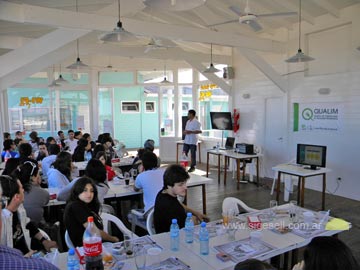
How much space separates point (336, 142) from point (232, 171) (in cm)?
300

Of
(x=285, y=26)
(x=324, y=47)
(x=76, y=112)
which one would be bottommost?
(x=76, y=112)

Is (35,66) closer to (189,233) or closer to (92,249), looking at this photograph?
(189,233)

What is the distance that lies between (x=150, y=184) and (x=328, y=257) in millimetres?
2566

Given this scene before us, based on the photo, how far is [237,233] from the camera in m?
2.62

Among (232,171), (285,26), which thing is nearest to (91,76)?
(232,171)

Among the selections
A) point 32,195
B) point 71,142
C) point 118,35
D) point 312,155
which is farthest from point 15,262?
point 71,142

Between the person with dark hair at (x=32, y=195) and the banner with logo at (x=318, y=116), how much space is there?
18.1ft

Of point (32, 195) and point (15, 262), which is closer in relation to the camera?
point (15, 262)

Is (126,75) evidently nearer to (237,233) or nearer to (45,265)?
(237,233)

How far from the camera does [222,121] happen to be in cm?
886

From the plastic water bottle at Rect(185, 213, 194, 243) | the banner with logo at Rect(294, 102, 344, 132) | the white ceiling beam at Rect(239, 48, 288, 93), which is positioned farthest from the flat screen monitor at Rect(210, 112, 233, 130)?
the plastic water bottle at Rect(185, 213, 194, 243)

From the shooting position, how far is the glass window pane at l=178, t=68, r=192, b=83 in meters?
10.7

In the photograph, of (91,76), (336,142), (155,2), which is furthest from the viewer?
(91,76)

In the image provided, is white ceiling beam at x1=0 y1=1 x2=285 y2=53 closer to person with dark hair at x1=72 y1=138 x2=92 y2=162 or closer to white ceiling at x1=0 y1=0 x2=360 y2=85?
white ceiling at x1=0 y1=0 x2=360 y2=85
